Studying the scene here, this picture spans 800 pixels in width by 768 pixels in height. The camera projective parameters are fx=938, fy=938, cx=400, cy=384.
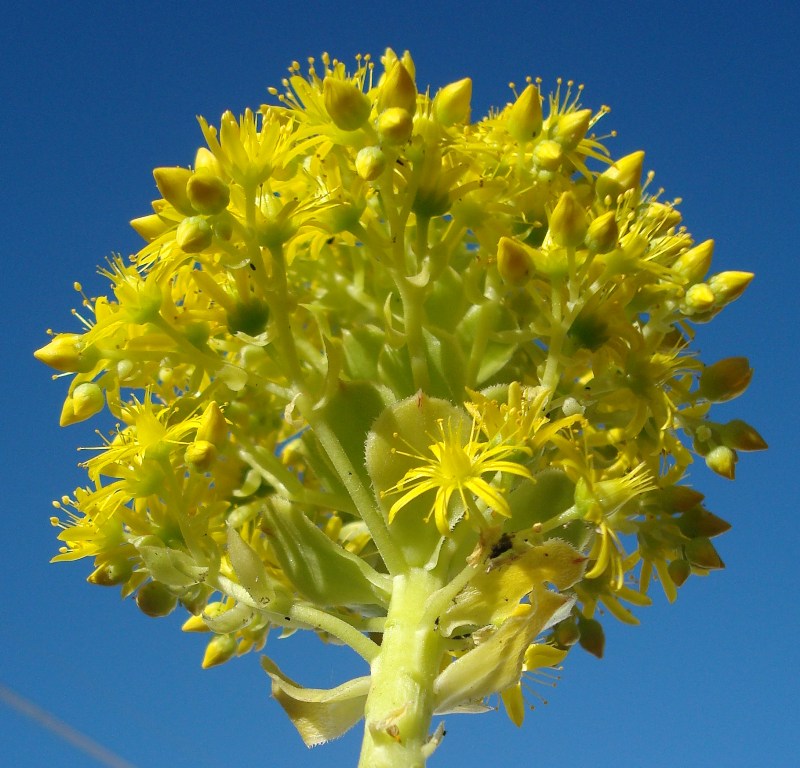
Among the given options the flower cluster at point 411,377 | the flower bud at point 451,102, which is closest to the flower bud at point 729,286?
the flower cluster at point 411,377

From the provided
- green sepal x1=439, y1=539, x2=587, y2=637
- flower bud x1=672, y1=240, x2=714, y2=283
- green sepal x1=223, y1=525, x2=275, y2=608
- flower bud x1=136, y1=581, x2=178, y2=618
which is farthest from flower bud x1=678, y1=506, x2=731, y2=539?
flower bud x1=136, y1=581, x2=178, y2=618

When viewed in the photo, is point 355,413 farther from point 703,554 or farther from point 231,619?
point 703,554

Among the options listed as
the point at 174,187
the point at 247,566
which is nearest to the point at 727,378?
the point at 247,566

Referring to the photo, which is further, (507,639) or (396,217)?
(396,217)

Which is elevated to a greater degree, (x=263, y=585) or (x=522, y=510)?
(x=522, y=510)

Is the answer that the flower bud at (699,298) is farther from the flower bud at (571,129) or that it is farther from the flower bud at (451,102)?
the flower bud at (451,102)

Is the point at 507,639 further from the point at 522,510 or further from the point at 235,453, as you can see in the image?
the point at 235,453

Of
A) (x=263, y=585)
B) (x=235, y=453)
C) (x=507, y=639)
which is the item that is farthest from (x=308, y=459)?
(x=507, y=639)
